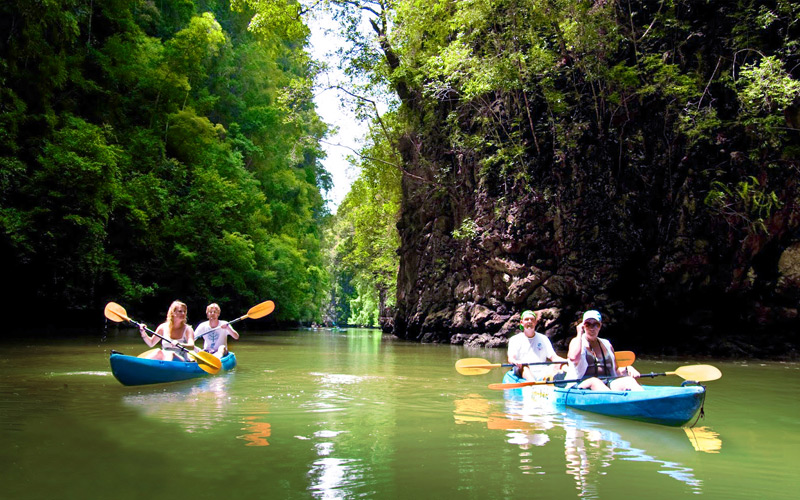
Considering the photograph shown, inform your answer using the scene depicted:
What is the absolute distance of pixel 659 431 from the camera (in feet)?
17.6

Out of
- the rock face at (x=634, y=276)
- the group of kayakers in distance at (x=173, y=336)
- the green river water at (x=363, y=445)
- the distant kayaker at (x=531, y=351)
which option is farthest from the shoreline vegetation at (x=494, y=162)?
the group of kayakers in distance at (x=173, y=336)

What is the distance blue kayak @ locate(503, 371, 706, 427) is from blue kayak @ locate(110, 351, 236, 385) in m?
5.02

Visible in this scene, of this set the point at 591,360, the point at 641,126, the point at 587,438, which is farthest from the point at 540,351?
the point at 641,126

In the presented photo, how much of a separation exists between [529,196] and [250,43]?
22.6m

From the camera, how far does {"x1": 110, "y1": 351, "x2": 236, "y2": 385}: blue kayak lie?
7.40 meters

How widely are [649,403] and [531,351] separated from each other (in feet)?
8.45

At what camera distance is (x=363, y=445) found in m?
4.67

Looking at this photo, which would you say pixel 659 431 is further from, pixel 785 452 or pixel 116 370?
pixel 116 370

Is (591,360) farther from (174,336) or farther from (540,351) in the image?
(174,336)

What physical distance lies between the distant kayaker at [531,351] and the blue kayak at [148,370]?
14.2 ft

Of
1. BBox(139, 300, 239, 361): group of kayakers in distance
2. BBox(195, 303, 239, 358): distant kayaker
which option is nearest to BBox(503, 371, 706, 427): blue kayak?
BBox(139, 300, 239, 361): group of kayakers in distance

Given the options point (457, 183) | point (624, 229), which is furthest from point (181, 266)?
point (624, 229)

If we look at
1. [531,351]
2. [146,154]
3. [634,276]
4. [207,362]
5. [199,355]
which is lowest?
[207,362]

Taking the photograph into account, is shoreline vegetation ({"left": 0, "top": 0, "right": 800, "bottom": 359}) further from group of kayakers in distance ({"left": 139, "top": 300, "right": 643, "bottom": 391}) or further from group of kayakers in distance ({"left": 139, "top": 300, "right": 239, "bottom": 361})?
group of kayakers in distance ({"left": 139, "top": 300, "right": 239, "bottom": 361})
